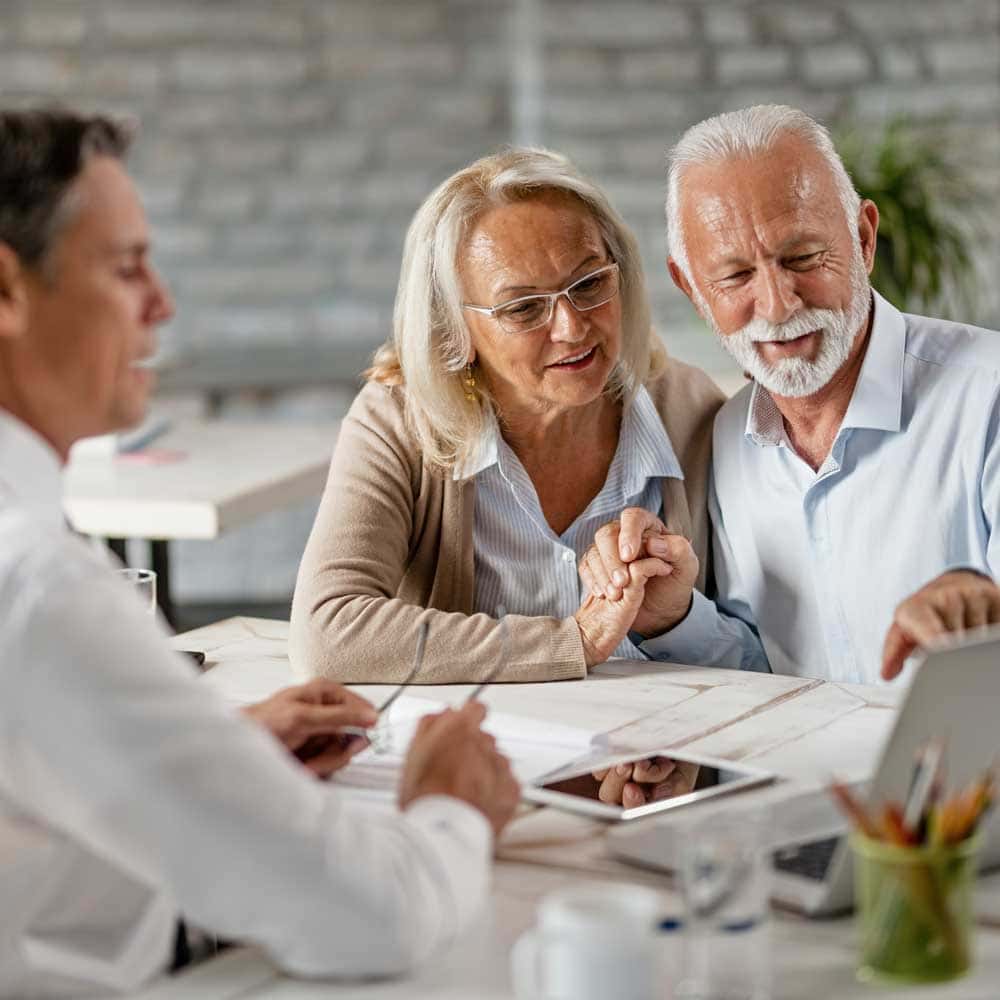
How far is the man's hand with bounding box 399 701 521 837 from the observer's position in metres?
1.34

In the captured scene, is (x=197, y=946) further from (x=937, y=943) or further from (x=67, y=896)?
(x=937, y=943)

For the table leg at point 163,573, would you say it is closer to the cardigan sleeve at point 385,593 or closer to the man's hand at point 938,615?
the cardigan sleeve at point 385,593

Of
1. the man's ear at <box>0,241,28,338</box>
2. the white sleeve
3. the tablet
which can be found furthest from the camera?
the tablet

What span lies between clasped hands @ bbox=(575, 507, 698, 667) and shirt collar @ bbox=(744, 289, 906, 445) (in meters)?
0.30

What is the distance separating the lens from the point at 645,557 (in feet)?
6.90

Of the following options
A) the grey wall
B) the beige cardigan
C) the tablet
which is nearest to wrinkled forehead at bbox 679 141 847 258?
the beige cardigan

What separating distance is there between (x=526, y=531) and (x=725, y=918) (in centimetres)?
121

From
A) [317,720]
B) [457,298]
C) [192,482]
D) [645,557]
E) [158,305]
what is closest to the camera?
[158,305]

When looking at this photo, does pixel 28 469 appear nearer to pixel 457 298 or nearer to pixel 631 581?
pixel 631 581

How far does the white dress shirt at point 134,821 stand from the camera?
103 cm

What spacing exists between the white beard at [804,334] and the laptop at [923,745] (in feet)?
3.21

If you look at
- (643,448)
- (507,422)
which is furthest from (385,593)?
(643,448)

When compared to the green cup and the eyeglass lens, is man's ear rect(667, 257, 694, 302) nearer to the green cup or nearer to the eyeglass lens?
the eyeglass lens

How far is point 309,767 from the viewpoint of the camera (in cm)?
158
